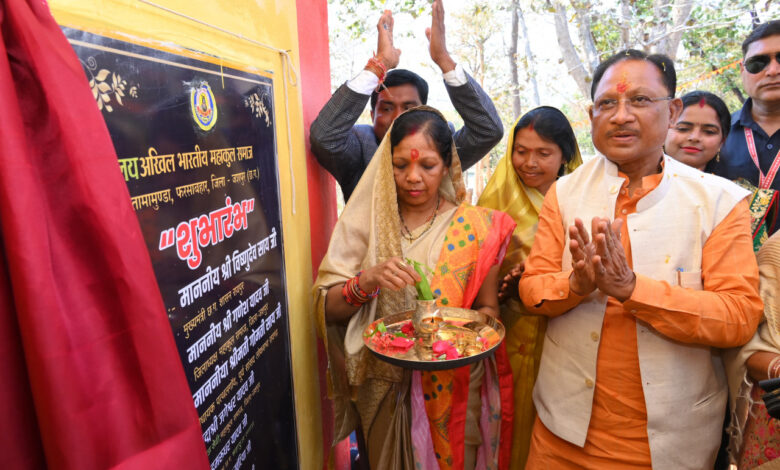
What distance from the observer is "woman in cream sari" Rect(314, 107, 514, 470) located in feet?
7.80

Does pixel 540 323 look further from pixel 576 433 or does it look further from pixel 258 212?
pixel 258 212

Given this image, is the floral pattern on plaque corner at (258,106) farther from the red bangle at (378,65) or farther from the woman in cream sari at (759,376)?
the woman in cream sari at (759,376)

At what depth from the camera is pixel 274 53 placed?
2.21m

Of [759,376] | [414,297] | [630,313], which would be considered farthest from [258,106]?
[759,376]

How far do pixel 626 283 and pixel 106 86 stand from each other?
1684 mm

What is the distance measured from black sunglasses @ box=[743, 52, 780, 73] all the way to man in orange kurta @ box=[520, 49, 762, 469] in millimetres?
1219

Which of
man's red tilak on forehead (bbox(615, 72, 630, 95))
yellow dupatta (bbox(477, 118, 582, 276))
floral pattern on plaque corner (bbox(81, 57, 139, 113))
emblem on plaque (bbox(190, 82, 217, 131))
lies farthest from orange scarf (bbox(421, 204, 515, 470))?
floral pattern on plaque corner (bbox(81, 57, 139, 113))

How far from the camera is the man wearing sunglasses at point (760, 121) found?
2.67 meters

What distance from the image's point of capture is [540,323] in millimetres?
2539

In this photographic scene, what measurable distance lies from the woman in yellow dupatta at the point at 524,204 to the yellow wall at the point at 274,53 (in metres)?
1.10

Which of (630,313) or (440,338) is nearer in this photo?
(630,313)

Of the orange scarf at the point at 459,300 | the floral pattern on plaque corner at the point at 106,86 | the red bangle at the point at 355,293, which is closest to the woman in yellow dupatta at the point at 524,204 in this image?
the orange scarf at the point at 459,300

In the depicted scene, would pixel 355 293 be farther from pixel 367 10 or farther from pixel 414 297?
pixel 367 10

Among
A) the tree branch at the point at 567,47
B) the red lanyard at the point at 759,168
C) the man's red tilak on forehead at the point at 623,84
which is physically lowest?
the red lanyard at the point at 759,168
